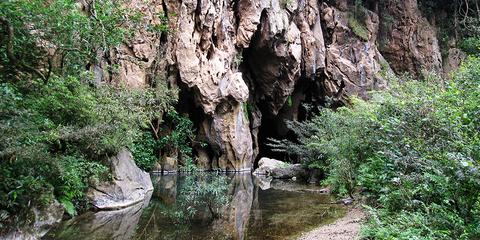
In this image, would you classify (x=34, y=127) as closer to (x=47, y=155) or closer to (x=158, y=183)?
(x=47, y=155)

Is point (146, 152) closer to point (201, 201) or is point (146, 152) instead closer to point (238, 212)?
point (201, 201)

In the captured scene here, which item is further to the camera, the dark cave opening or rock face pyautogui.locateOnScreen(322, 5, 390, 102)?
rock face pyautogui.locateOnScreen(322, 5, 390, 102)

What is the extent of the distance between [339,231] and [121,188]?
604 cm

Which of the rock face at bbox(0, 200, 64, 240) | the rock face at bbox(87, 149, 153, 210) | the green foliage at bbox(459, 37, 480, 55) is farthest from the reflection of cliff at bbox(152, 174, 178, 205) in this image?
the green foliage at bbox(459, 37, 480, 55)

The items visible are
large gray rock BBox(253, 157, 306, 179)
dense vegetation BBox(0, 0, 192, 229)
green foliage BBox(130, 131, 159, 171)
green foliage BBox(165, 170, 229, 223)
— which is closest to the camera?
dense vegetation BBox(0, 0, 192, 229)

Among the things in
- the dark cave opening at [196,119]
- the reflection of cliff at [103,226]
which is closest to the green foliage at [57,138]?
the reflection of cliff at [103,226]

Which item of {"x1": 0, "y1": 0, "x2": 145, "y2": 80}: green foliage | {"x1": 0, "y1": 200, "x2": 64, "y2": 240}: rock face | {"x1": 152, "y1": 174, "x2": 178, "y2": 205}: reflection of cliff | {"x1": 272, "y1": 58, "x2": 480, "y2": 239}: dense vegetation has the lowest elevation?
{"x1": 152, "y1": 174, "x2": 178, "y2": 205}: reflection of cliff

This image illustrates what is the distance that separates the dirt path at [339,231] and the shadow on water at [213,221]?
36cm

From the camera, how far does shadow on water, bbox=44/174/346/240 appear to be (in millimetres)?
7020

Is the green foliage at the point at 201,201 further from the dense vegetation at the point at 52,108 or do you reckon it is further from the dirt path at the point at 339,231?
the dirt path at the point at 339,231

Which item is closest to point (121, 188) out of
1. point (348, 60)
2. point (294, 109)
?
point (294, 109)

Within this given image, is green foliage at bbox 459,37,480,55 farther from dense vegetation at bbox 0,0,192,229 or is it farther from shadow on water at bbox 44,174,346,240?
dense vegetation at bbox 0,0,192,229

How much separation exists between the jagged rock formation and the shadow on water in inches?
262

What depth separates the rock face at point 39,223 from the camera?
5694mm
